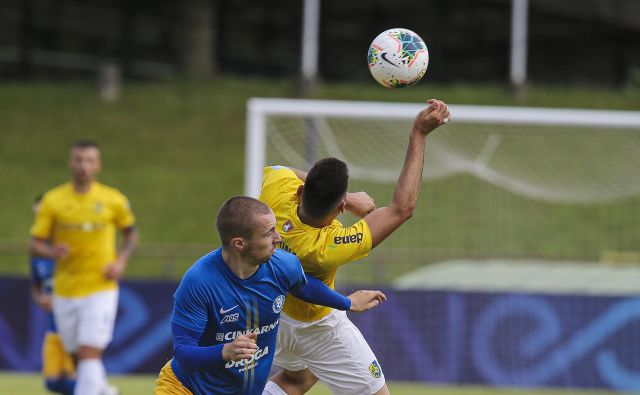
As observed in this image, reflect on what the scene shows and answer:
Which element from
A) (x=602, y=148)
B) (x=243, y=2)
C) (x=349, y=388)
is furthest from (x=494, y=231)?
(x=243, y=2)

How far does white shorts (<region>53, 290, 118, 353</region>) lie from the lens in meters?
9.15

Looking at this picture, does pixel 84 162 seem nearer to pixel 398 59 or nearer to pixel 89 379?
pixel 89 379

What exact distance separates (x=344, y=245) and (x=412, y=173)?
0.53 meters

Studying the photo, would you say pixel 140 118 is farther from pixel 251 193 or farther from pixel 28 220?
pixel 251 193

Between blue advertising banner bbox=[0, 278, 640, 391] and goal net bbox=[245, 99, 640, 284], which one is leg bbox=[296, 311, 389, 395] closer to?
goal net bbox=[245, 99, 640, 284]

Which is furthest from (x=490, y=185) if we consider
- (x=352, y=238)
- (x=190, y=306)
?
(x=190, y=306)

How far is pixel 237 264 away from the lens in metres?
5.43

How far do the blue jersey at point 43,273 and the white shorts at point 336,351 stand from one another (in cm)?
420

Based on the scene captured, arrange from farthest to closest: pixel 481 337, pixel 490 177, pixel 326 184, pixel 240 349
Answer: pixel 490 177
pixel 481 337
pixel 326 184
pixel 240 349

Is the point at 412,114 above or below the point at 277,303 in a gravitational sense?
above

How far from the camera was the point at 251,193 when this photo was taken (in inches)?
393

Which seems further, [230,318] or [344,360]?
[344,360]

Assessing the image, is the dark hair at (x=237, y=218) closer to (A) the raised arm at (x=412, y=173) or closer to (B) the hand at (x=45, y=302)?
(A) the raised arm at (x=412, y=173)

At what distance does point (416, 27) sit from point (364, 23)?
2.76m
